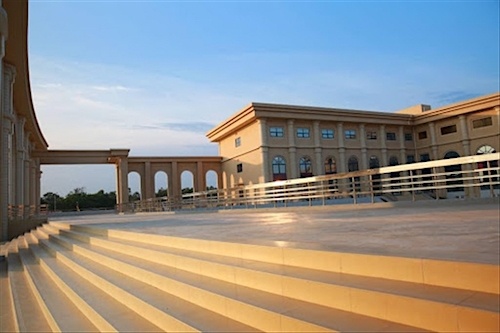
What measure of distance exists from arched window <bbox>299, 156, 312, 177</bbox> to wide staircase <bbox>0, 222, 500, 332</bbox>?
2922cm

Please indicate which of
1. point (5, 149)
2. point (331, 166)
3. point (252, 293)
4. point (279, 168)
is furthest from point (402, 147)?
point (252, 293)

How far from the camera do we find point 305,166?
1375 inches

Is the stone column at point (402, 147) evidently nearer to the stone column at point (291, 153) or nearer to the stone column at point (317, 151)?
the stone column at point (317, 151)

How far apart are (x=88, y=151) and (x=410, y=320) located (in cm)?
3482

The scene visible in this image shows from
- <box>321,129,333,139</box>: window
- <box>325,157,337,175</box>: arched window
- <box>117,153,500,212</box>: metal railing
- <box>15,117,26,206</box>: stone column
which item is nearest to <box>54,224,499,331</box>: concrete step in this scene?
<box>117,153,500,212</box>: metal railing

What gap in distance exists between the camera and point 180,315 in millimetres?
3279

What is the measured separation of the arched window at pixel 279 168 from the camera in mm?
33094

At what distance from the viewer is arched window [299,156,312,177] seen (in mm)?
34631

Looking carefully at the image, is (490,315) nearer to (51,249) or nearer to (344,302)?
(344,302)

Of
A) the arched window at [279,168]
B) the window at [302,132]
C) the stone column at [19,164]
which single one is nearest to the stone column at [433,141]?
the window at [302,132]

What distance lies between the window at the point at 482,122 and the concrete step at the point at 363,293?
1478 inches

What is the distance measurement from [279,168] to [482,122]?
19915 millimetres

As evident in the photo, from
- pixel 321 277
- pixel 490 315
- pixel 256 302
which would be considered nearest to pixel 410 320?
pixel 490 315

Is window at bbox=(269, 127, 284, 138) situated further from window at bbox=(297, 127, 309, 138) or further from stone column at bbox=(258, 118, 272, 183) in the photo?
window at bbox=(297, 127, 309, 138)
